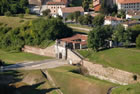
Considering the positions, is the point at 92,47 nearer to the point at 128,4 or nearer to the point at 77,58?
the point at 77,58

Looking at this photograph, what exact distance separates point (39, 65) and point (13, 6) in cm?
4047

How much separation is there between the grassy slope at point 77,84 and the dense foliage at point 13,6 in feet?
148

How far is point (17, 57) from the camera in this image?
190 feet

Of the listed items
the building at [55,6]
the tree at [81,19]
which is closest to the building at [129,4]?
the tree at [81,19]

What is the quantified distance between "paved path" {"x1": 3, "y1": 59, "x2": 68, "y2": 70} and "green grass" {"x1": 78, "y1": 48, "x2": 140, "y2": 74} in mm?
4267

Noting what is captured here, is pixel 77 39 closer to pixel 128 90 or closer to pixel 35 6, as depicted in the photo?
pixel 128 90

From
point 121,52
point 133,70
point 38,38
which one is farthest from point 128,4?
point 133,70

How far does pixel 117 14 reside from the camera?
254ft

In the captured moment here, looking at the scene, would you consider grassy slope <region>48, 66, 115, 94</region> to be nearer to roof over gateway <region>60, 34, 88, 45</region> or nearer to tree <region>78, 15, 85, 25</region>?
roof over gateway <region>60, 34, 88, 45</region>

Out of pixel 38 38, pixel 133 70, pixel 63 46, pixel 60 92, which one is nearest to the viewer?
pixel 60 92

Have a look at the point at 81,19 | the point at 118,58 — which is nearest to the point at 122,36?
the point at 118,58

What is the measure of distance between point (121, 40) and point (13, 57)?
67.0 feet

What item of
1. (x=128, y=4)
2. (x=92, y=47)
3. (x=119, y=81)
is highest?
(x=128, y=4)

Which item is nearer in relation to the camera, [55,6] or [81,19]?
[81,19]
